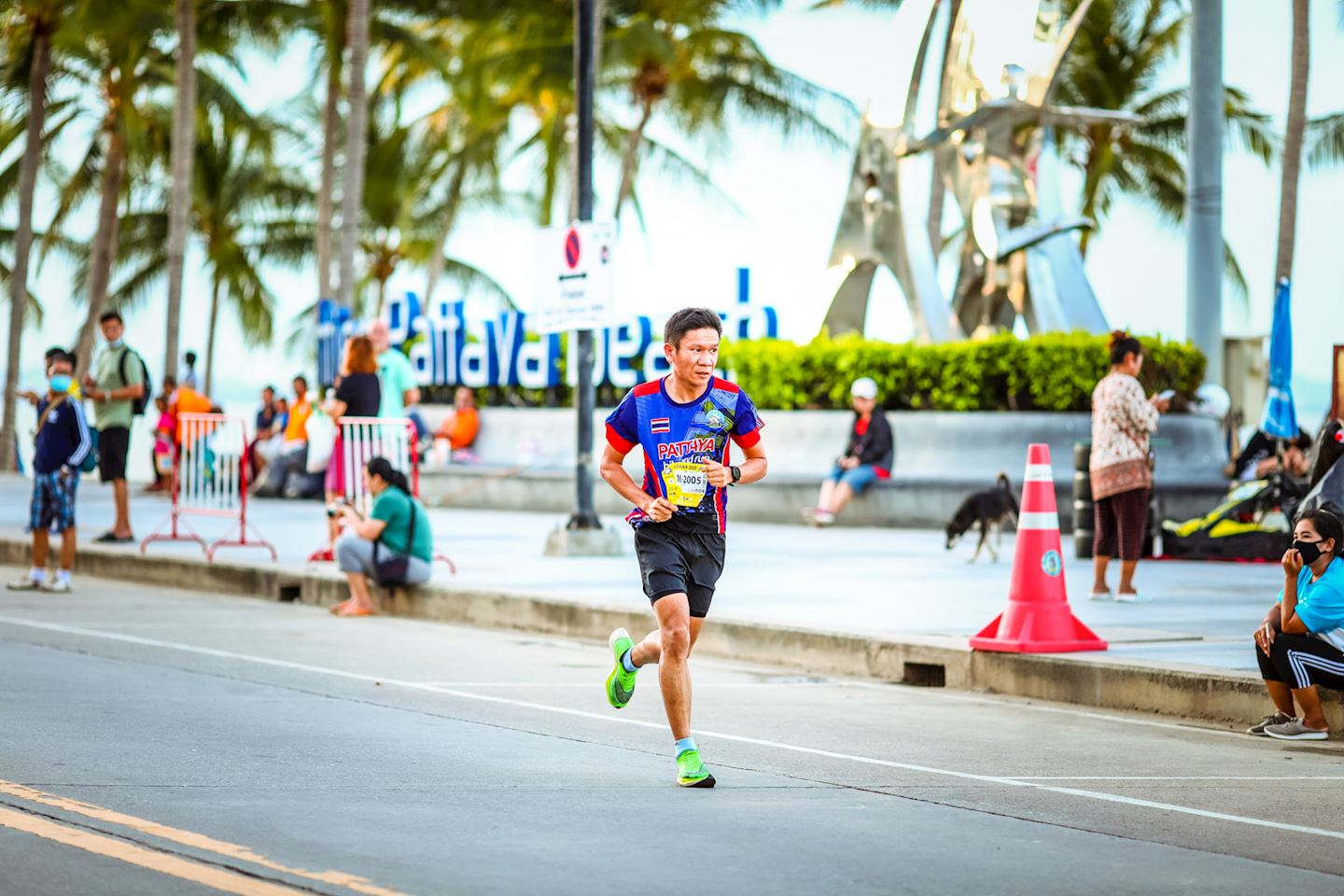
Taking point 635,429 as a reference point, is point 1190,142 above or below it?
above

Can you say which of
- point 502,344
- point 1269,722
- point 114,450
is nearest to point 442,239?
point 502,344

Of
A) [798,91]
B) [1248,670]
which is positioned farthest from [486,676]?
[798,91]

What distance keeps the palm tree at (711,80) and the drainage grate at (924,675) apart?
27.0m

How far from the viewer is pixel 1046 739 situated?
342 inches

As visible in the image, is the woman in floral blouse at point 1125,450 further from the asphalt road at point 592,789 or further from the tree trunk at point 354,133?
the tree trunk at point 354,133

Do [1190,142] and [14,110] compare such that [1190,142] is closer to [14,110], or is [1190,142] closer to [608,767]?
[608,767]

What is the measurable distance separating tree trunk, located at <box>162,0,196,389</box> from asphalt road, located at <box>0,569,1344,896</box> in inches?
1037

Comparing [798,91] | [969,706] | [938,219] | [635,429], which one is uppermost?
[798,91]

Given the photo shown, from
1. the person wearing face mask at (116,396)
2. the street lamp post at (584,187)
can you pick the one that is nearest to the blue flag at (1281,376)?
the street lamp post at (584,187)

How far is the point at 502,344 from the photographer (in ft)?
95.4

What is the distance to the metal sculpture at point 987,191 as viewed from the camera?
22641 millimetres

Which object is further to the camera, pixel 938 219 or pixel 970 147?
pixel 938 219

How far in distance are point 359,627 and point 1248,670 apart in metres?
6.26

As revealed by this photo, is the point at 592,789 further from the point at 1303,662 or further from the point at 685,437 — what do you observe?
the point at 1303,662
